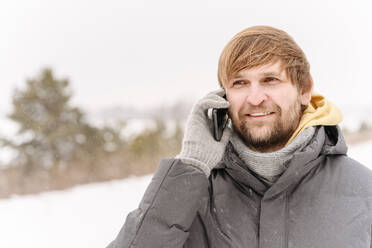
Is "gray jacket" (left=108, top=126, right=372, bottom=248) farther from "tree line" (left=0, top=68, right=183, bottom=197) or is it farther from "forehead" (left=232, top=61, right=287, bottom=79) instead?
"tree line" (left=0, top=68, right=183, bottom=197)

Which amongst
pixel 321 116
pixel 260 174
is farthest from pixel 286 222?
pixel 321 116

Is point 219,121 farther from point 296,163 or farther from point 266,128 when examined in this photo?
point 296,163

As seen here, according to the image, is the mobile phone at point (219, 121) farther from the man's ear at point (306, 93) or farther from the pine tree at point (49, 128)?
the pine tree at point (49, 128)

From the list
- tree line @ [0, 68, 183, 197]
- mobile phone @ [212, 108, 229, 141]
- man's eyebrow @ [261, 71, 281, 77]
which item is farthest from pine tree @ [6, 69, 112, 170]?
man's eyebrow @ [261, 71, 281, 77]

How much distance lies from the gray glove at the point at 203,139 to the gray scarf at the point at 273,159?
122 mm

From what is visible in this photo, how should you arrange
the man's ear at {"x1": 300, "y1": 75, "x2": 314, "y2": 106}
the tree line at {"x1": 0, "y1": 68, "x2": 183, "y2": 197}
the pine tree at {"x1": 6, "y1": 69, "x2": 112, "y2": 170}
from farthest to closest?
the pine tree at {"x1": 6, "y1": 69, "x2": 112, "y2": 170} < the tree line at {"x1": 0, "y1": 68, "x2": 183, "y2": 197} < the man's ear at {"x1": 300, "y1": 75, "x2": 314, "y2": 106}

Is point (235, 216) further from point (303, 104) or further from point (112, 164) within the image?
point (112, 164)

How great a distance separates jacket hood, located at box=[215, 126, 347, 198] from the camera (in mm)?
1350

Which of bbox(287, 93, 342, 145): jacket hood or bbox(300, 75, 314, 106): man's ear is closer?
bbox(287, 93, 342, 145): jacket hood

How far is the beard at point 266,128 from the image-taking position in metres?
1.53

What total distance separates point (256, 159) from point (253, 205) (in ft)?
0.62

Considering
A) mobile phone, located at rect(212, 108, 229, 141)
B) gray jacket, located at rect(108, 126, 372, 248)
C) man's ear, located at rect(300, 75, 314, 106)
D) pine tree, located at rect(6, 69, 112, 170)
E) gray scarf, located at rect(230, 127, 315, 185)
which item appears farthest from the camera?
pine tree, located at rect(6, 69, 112, 170)

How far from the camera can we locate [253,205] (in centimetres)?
143

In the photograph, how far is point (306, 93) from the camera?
1703 mm
